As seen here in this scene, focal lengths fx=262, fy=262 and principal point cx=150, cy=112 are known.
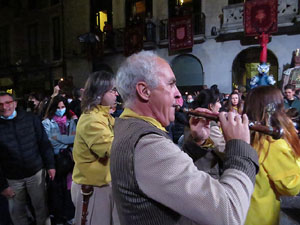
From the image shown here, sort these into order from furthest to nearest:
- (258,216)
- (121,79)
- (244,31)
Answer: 1. (244,31)
2. (258,216)
3. (121,79)

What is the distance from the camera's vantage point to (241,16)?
39.3 feet

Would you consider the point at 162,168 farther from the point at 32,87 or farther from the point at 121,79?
the point at 32,87

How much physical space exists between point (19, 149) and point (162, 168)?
2745mm

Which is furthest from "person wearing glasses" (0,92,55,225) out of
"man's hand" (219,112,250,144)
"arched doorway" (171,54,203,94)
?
"arched doorway" (171,54,203,94)

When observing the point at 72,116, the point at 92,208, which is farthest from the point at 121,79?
the point at 72,116

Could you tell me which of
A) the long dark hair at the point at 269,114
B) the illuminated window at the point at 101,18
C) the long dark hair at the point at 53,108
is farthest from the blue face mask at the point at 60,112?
the illuminated window at the point at 101,18

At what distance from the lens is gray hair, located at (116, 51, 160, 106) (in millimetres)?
1225

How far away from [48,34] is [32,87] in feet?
13.9

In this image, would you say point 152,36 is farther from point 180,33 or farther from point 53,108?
point 53,108

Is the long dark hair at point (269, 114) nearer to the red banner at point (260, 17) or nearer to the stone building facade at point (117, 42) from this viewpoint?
the red banner at point (260, 17)

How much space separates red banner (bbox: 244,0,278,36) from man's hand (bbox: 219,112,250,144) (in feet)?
36.9

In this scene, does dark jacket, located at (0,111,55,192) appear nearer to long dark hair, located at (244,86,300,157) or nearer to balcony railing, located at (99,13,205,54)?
long dark hair, located at (244,86,300,157)

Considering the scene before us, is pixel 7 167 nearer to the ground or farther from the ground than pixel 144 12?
nearer to the ground

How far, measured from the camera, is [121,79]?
4.32 ft
